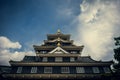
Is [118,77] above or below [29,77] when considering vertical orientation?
below

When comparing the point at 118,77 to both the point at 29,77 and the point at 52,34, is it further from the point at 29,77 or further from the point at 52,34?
the point at 52,34

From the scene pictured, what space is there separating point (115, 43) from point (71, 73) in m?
9.95

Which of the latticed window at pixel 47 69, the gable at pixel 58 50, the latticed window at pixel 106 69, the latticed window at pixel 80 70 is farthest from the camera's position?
the gable at pixel 58 50

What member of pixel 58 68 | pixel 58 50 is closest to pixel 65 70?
pixel 58 68

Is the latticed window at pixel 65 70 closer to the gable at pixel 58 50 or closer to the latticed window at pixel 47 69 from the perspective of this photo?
the latticed window at pixel 47 69

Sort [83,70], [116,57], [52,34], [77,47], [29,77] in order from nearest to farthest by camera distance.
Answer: [116,57], [29,77], [83,70], [77,47], [52,34]

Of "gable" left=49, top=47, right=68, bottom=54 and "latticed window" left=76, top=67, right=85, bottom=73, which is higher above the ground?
"gable" left=49, top=47, right=68, bottom=54

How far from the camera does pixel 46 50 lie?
3384 centimetres

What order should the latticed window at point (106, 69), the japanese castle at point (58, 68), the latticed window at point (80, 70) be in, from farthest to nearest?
1. the latticed window at point (106, 69)
2. the latticed window at point (80, 70)
3. the japanese castle at point (58, 68)

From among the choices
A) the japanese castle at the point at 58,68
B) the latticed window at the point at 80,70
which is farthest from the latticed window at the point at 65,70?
the latticed window at the point at 80,70

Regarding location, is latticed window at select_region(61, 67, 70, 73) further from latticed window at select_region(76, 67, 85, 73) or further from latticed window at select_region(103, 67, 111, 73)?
latticed window at select_region(103, 67, 111, 73)

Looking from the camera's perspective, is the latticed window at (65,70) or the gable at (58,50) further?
the gable at (58,50)

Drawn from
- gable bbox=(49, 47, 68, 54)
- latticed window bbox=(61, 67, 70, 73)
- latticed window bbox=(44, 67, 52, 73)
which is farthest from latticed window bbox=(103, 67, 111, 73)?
latticed window bbox=(44, 67, 52, 73)

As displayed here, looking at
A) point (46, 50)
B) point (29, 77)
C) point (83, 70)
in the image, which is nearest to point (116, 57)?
point (83, 70)
